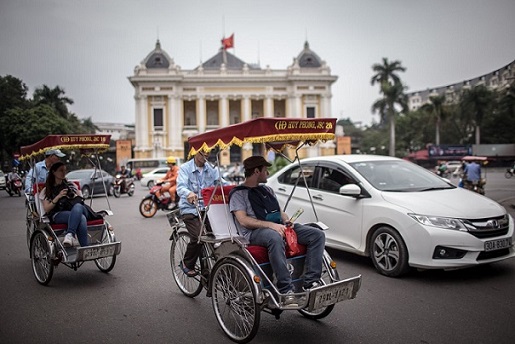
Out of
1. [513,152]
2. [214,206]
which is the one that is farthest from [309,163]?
[513,152]

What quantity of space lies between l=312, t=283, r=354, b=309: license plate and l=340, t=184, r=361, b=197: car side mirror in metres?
2.52

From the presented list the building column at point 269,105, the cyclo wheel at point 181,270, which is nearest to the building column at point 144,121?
the building column at point 269,105

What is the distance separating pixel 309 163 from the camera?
7.38 m

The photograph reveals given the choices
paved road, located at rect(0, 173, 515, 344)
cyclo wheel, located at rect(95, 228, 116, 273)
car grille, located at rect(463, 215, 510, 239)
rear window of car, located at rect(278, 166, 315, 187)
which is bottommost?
paved road, located at rect(0, 173, 515, 344)

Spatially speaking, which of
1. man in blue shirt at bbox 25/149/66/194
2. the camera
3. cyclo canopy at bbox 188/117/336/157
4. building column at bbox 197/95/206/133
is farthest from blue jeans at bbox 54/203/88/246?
building column at bbox 197/95/206/133

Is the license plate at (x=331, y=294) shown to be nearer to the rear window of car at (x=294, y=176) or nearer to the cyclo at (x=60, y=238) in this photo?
the cyclo at (x=60, y=238)

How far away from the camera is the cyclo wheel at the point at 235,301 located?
142 inches

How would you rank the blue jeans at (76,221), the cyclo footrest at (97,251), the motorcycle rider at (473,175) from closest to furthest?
the cyclo footrest at (97,251) → the blue jeans at (76,221) → the motorcycle rider at (473,175)

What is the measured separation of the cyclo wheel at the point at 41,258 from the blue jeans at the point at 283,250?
295 cm

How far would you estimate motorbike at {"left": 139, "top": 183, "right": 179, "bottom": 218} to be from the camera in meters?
12.9

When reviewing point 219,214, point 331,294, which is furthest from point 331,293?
point 219,214

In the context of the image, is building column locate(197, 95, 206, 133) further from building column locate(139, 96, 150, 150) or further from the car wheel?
the car wheel

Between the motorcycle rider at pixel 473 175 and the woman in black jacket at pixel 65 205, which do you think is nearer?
the woman in black jacket at pixel 65 205

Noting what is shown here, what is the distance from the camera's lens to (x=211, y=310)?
4.63 meters
